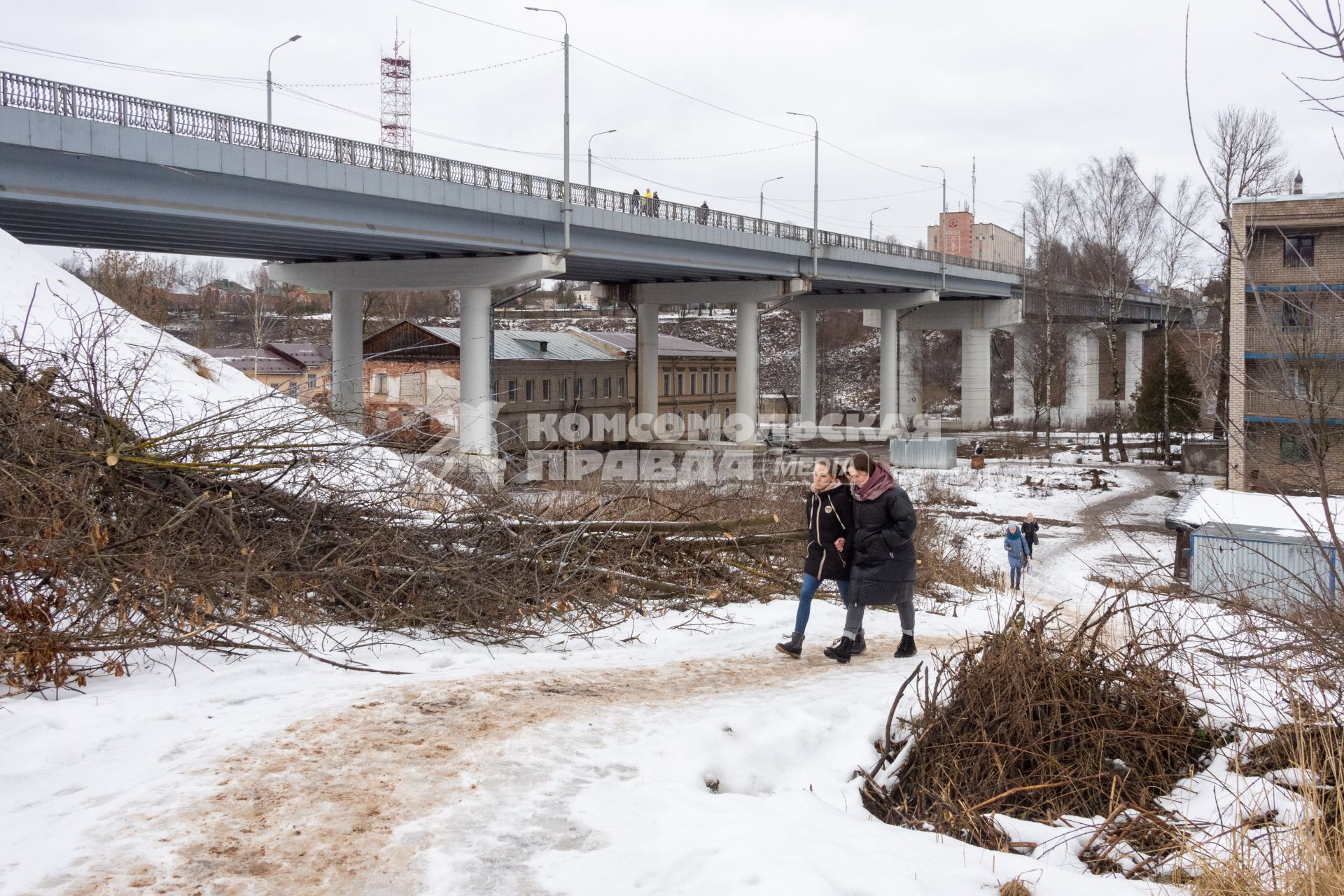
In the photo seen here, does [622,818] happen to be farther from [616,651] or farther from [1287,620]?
[1287,620]

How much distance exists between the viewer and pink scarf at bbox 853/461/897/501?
838 centimetres

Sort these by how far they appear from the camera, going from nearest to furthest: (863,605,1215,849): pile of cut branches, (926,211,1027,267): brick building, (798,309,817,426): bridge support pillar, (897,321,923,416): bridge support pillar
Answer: (863,605,1215,849): pile of cut branches < (798,309,817,426): bridge support pillar < (897,321,923,416): bridge support pillar < (926,211,1027,267): brick building

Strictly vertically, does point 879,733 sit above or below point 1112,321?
below

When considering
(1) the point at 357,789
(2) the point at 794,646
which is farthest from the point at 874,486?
(1) the point at 357,789

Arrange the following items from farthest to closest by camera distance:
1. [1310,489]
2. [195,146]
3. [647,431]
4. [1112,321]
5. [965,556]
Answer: [647,431]
[1112,321]
[195,146]
[965,556]
[1310,489]

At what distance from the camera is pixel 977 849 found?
495 centimetres

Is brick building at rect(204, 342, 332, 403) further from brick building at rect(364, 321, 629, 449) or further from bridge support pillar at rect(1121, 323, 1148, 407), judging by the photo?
bridge support pillar at rect(1121, 323, 1148, 407)

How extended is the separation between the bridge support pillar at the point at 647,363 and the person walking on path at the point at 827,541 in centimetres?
4426

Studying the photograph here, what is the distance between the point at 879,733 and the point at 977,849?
5.45 feet

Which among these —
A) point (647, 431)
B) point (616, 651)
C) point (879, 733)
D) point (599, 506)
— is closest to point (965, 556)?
point (599, 506)

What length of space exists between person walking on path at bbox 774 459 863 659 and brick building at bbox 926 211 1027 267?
78.9 metres

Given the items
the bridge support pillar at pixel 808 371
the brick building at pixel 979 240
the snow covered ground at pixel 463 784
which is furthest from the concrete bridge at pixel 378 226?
the brick building at pixel 979 240

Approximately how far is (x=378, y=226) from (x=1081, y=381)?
50564mm

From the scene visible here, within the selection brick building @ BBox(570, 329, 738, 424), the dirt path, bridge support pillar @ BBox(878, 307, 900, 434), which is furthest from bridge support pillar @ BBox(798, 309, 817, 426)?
the dirt path
